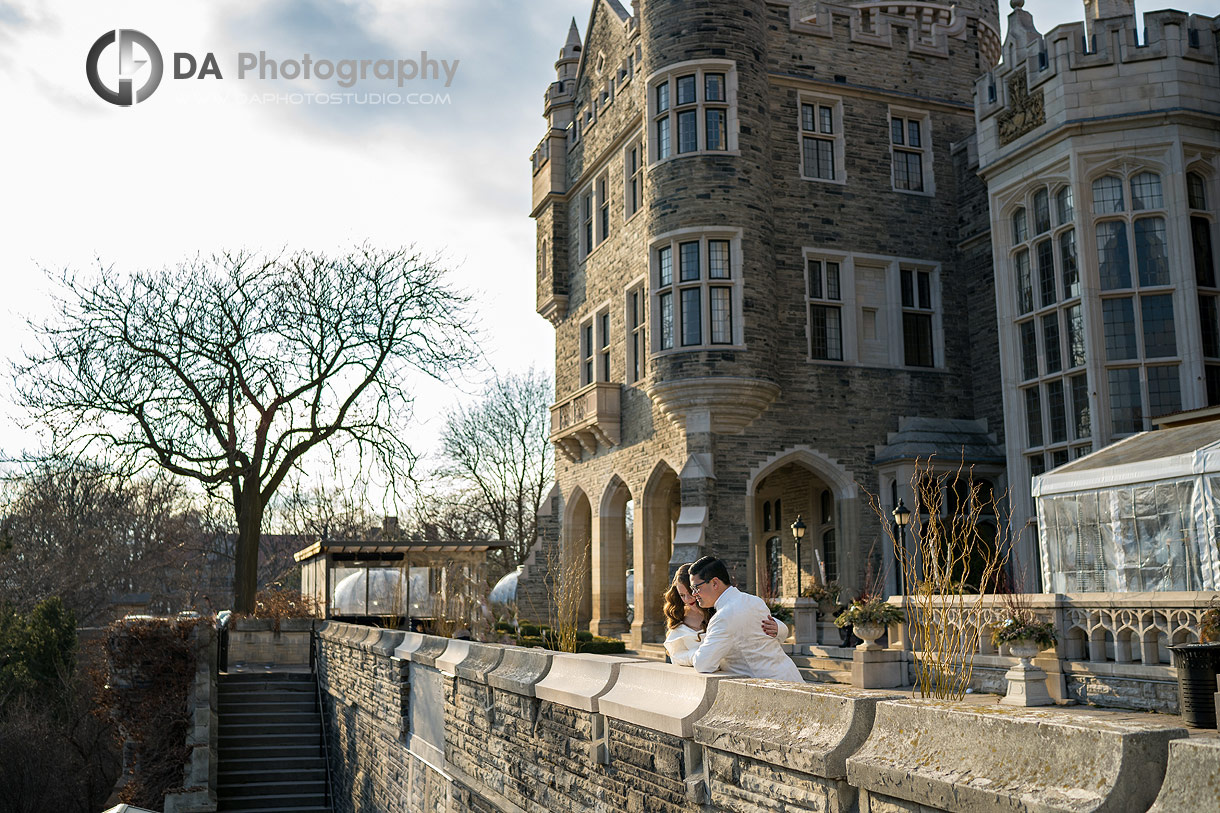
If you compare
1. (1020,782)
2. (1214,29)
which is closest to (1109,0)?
(1214,29)

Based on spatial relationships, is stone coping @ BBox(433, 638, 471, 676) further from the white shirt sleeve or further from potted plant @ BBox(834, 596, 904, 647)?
the white shirt sleeve

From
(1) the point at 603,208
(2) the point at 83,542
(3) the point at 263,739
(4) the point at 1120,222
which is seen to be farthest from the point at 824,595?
(2) the point at 83,542

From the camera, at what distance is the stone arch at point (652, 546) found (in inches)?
876

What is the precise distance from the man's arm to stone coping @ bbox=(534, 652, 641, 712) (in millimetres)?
1048

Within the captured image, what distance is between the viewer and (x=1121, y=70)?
1767cm

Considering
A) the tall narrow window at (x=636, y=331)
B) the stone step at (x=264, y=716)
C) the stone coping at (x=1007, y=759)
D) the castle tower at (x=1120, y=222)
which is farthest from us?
the tall narrow window at (x=636, y=331)

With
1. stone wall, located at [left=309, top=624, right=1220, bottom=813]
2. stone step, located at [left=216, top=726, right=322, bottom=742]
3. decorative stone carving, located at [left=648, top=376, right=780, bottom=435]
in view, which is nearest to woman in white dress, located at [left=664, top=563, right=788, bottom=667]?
stone wall, located at [left=309, top=624, right=1220, bottom=813]

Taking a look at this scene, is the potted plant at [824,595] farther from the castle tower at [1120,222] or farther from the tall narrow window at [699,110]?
the tall narrow window at [699,110]

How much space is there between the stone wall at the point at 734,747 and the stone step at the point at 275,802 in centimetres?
698

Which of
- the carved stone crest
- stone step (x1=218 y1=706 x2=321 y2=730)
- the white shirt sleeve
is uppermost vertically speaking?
the carved stone crest

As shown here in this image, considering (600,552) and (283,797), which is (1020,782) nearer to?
(283,797)

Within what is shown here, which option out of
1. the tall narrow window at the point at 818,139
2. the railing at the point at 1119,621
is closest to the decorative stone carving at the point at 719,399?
the tall narrow window at the point at 818,139

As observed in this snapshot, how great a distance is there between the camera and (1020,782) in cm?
318

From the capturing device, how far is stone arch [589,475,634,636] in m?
24.5
